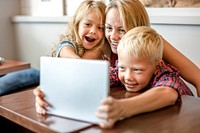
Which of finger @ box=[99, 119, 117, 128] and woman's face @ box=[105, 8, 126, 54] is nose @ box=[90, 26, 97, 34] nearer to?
woman's face @ box=[105, 8, 126, 54]

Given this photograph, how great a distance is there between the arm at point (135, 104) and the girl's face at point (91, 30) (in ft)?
1.91

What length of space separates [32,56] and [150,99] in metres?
2.25

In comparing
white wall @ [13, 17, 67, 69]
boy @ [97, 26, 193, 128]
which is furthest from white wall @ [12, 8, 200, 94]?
boy @ [97, 26, 193, 128]

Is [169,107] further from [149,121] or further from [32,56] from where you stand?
[32,56]

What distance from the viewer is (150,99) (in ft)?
2.88

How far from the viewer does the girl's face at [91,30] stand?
143 cm

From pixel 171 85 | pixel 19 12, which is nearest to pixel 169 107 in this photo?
pixel 171 85

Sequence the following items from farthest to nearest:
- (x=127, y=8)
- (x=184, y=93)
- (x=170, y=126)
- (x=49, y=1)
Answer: (x=49, y=1), (x=127, y=8), (x=184, y=93), (x=170, y=126)

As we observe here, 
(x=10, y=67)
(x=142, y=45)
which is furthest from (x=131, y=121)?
(x=10, y=67)

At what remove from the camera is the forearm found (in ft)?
→ 2.67

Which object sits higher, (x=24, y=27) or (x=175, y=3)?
(x=175, y=3)

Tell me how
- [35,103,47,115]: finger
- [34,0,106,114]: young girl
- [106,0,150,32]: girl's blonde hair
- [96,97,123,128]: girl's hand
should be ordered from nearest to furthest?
[96,97,123,128]: girl's hand, [35,103,47,115]: finger, [106,0,150,32]: girl's blonde hair, [34,0,106,114]: young girl

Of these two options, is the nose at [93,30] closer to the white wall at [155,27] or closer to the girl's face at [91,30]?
the girl's face at [91,30]

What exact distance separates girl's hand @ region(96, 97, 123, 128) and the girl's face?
719 millimetres
